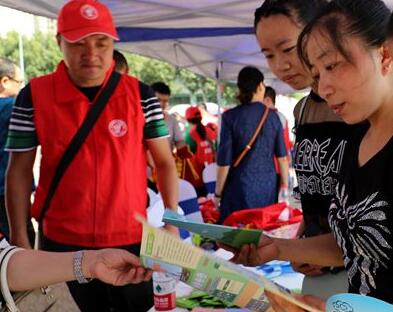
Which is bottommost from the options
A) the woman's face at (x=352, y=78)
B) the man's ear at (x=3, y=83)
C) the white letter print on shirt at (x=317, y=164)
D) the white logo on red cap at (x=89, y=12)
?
the white letter print on shirt at (x=317, y=164)

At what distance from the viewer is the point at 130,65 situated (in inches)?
1146

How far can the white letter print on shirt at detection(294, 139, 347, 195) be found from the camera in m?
1.21

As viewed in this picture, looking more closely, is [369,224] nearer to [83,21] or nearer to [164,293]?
[164,293]

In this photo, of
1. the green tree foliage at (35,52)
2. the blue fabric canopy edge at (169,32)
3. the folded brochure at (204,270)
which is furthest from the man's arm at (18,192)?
the green tree foliage at (35,52)

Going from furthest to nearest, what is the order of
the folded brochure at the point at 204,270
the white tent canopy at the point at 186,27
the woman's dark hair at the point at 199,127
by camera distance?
the woman's dark hair at the point at 199,127
the white tent canopy at the point at 186,27
the folded brochure at the point at 204,270

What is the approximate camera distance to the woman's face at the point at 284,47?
1326 mm

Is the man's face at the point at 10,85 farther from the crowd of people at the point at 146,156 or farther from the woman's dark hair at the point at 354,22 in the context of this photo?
the woman's dark hair at the point at 354,22

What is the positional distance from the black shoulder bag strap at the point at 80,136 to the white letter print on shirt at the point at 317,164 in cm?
65

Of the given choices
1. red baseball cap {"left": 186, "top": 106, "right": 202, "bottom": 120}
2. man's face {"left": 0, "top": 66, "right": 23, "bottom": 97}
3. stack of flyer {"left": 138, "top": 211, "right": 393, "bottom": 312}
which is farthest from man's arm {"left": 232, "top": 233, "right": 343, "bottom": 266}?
red baseball cap {"left": 186, "top": 106, "right": 202, "bottom": 120}

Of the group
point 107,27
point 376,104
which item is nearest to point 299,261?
point 376,104

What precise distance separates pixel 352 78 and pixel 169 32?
357cm

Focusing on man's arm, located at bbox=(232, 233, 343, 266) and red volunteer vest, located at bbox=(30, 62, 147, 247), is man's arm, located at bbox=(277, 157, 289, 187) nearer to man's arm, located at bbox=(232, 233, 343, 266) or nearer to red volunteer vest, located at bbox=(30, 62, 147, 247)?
red volunteer vest, located at bbox=(30, 62, 147, 247)

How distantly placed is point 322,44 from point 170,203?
3.52 ft

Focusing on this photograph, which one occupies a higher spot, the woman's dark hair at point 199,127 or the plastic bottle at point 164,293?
the woman's dark hair at point 199,127
